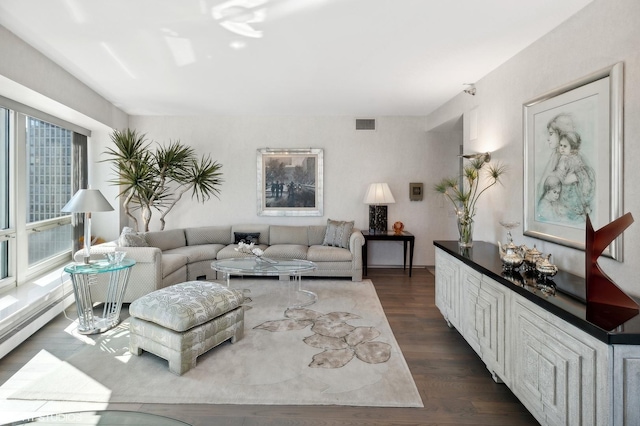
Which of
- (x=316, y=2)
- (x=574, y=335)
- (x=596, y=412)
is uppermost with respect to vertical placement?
(x=316, y=2)

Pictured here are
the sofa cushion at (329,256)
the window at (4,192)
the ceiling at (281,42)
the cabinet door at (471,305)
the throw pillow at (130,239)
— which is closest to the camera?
the ceiling at (281,42)

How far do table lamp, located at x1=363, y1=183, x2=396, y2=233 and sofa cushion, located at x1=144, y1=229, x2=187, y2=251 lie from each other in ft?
10.3

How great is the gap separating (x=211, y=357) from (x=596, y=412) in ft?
8.22

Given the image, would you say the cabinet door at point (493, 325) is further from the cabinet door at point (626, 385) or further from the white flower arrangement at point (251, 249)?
the white flower arrangement at point (251, 249)

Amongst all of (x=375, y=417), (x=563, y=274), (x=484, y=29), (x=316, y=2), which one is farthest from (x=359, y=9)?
(x=375, y=417)

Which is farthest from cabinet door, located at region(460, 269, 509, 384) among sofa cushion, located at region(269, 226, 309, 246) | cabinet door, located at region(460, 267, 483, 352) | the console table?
sofa cushion, located at region(269, 226, 309, 246)

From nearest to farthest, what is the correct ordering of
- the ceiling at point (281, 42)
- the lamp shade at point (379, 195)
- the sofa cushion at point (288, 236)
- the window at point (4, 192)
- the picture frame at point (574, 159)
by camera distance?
the picture frame at point (574, 159) → the ceiling at point (281, 42) → the window at point (4, 192) → the lamp shade at point (379, 195) → the sofa cushion at point (288, 236)

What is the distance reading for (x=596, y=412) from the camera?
4.94 feet

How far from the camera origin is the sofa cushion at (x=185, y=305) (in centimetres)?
263

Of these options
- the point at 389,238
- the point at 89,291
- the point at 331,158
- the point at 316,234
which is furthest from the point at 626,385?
the point at 331,158

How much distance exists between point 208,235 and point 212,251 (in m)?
0.66

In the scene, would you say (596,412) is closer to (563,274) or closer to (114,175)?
(563,274)

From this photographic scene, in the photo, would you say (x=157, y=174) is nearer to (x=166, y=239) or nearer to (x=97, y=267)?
(x=166, y=239)

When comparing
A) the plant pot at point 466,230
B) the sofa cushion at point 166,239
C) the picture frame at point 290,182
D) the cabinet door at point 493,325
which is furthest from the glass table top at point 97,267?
the plant pot at point 466,230
